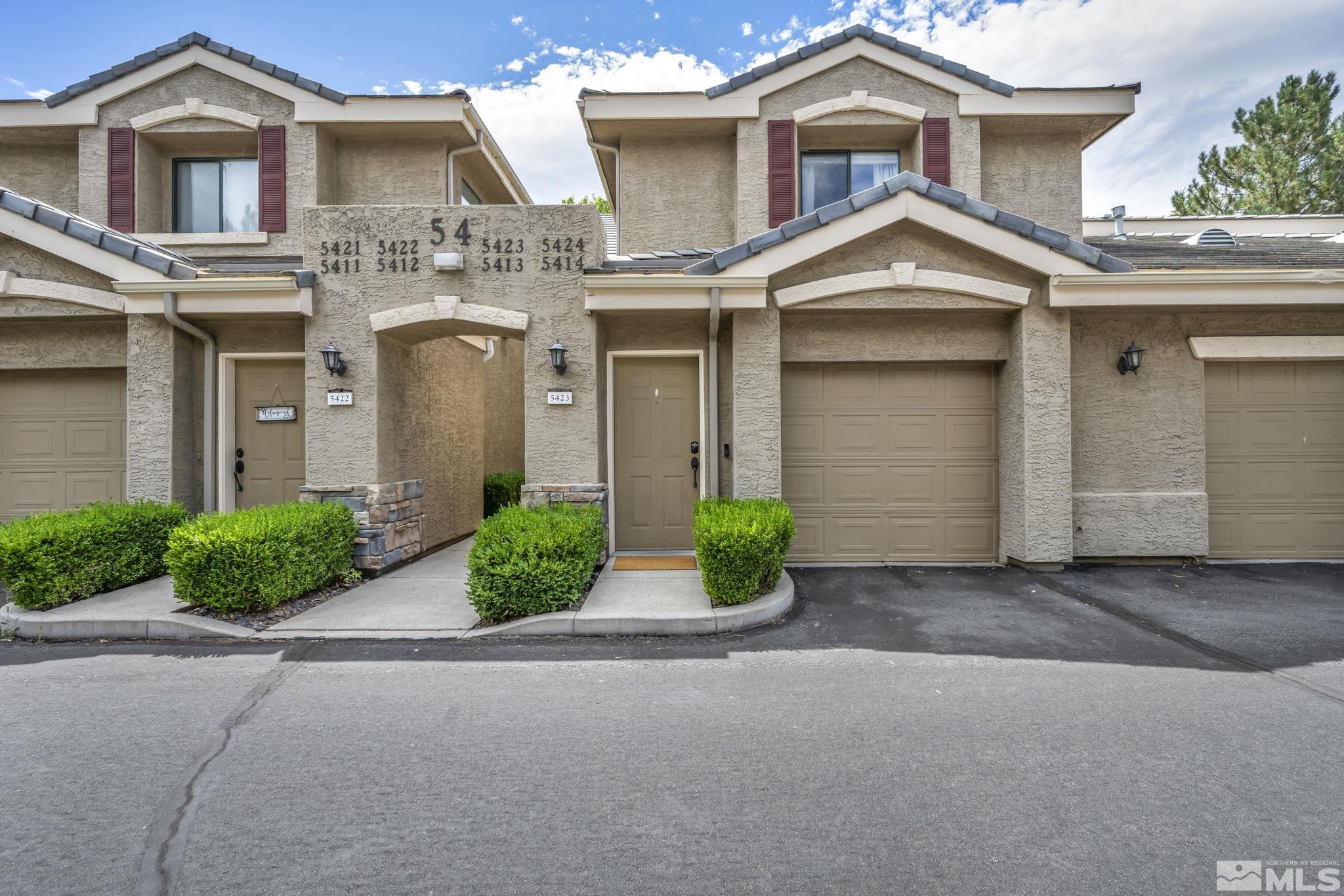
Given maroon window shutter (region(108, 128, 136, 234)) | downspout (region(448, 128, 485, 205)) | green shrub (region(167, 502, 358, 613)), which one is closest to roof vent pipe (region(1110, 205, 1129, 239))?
downspout (region(448, 128, 485, 205))

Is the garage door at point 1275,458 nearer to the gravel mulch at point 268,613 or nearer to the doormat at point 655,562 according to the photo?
the doormat at point 655,562

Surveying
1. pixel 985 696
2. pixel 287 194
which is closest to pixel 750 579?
pixel 985 696

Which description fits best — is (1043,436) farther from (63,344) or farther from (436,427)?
(63,344)

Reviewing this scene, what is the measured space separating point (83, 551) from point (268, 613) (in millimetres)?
1964

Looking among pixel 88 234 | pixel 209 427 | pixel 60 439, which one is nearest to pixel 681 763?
pixel 209 427

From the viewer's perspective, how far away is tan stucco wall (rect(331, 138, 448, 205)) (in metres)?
9.58

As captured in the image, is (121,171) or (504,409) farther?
(504,409)

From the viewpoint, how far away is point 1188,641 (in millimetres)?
4773

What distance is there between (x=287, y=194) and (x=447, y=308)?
15.7 ft

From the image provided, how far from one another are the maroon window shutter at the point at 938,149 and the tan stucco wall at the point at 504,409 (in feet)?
26.0

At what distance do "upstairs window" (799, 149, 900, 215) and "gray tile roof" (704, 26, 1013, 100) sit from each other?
130 cm

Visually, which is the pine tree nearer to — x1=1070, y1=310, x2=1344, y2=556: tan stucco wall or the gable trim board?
x1=1070, y1=310, x2=1344, y2=556: tan stucco wall

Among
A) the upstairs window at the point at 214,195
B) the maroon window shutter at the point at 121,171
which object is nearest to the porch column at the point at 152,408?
the upstairs window at the point at 214,195

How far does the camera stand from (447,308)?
22.0ft
